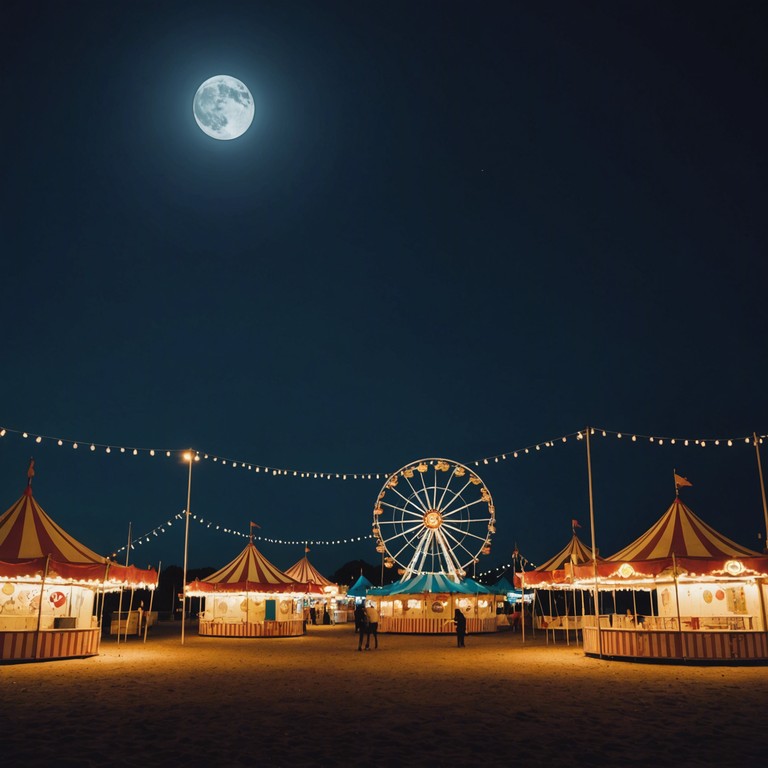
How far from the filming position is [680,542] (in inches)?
762

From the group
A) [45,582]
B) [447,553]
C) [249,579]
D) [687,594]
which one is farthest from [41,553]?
[447,553]

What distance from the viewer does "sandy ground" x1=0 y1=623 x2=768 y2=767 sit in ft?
23.3

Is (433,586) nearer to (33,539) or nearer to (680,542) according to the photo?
(680,542)

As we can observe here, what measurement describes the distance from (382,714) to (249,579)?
22615 mm

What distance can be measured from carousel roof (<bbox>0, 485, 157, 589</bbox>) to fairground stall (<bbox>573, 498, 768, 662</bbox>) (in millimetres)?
12811

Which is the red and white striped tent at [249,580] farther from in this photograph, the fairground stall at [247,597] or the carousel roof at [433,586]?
the carousel roof at [433,586]

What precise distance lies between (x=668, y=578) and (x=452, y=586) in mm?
16208

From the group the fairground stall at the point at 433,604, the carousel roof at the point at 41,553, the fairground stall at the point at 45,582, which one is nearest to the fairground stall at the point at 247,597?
the fairground stall at the point at 433,604

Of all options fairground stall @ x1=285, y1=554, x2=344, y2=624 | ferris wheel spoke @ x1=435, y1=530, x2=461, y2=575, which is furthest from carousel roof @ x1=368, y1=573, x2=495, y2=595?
fairground stall @ x1=285, y1=554, x2=344, y2=624

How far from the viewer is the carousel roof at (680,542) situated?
18.9 meters

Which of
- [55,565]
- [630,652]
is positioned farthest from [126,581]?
[630,652]

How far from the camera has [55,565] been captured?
17.8m

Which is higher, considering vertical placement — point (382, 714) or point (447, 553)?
point (447, 553)

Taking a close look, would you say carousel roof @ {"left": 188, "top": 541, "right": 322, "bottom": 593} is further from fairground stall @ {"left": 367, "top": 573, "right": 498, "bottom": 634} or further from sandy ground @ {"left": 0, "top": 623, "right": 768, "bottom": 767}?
sandy ground @ {"left": 0, "top": 623, "right": 768, "bottom": 767}
